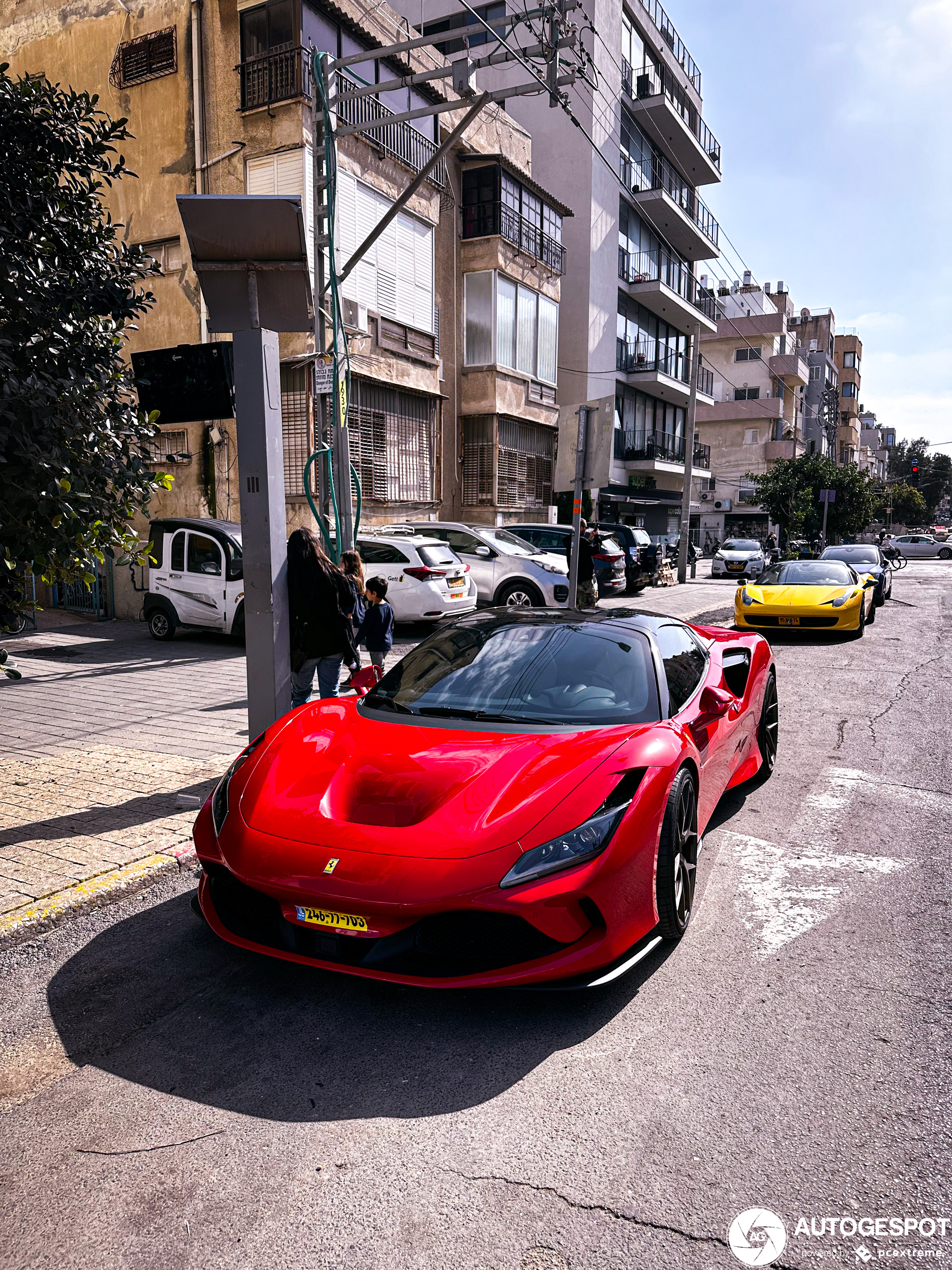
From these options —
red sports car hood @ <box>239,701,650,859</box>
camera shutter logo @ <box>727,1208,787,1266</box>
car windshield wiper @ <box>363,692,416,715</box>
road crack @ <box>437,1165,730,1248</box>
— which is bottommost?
road crack @ <box>437,1165,730,1248</box>

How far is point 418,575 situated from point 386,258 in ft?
27.8

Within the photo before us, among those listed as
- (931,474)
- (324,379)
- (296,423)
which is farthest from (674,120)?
(931,474)

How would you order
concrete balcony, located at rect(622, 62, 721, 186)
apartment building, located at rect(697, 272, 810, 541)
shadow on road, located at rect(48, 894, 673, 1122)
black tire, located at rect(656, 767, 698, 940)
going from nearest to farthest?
shadow on road, located at rect(48, 894, 673, 1122)
black tire, located at rect(656, 767, 698, 940)
concrete balcony, located at rect(622, 62, 721, 186)
apartment building, located at rect(697, 272, 810, 541)

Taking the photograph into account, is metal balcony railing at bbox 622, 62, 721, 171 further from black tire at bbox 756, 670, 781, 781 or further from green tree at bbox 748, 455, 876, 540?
black tire at bbox 756, 670, 781, 781

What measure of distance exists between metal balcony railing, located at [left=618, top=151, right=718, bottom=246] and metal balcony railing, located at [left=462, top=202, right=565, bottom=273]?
Result: 10666mm

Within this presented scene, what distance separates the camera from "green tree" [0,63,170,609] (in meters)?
4.02

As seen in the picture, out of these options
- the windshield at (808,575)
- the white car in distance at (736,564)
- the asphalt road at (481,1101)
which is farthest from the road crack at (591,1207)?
the white car in distance at (736,564)

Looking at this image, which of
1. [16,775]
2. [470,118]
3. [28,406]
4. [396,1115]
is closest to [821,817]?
[396,1115]

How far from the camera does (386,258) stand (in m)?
18.5

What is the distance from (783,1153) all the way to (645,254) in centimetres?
3898

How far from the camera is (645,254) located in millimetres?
36812

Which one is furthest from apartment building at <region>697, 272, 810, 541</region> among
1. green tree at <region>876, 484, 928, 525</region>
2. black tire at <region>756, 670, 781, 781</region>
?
black tire at <region>756, 670, 781, 781</region>

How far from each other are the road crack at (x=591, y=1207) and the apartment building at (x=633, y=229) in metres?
27.9

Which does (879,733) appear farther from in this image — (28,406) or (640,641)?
(28,406)
